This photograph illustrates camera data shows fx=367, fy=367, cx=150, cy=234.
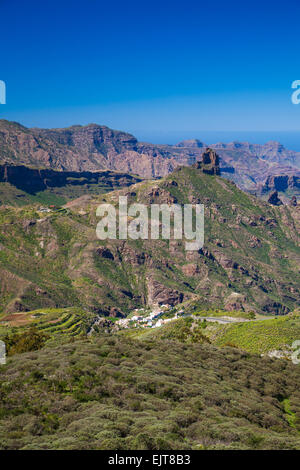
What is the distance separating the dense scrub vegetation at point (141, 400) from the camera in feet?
94.7

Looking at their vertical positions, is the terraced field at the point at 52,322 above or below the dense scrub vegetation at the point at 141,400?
below

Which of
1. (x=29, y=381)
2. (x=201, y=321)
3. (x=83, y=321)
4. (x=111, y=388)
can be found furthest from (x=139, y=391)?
(x=83, y=321)

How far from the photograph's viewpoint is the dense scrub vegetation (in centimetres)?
2888

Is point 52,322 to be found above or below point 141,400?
below

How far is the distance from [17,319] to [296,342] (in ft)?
422

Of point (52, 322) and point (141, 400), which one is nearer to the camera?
point (141, 400)

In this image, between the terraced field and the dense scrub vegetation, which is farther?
the terraced field

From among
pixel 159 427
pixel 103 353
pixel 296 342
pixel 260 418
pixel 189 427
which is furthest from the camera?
pixel 296 342

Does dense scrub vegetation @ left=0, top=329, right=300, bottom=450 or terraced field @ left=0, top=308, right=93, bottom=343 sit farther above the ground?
dense scrub vegetation @ left=0, top=329, right=300, bottom=450

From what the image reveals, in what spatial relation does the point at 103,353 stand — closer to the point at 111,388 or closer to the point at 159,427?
the point at 111,388

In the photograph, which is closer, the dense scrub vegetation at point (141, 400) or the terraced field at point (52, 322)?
the dense scrub vegetation at point (141, 400)

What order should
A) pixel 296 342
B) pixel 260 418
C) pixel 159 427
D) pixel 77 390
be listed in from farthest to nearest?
pixel 296 342
pixel 260 418
pixel 77 390
pixel 159 427

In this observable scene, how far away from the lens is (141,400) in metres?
37.5

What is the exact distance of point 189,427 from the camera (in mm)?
32094
